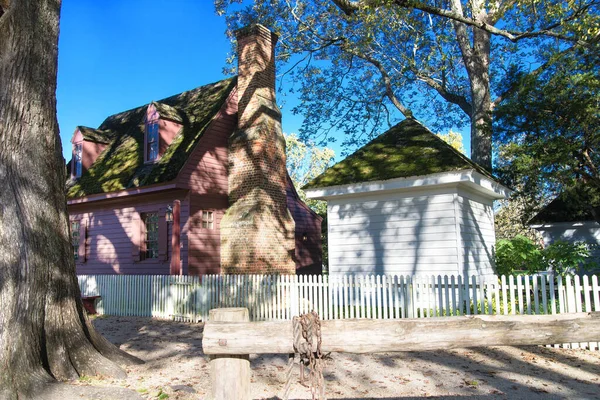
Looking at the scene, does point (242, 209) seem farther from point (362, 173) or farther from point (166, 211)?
point (362, 173)

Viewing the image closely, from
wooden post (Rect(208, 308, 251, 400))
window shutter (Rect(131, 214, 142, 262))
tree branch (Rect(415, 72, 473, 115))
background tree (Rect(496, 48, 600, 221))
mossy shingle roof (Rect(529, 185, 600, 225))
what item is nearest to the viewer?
wooden post (Rect(208, 308, 251, 400))

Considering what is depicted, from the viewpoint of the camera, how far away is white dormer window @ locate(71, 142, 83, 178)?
63.9ft

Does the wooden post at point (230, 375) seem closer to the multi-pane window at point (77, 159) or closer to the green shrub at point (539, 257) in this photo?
the green shrub at point (539, 257)

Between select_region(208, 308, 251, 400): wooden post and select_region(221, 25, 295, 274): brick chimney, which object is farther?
select_region(221, 25, 295, 274): brick chimney

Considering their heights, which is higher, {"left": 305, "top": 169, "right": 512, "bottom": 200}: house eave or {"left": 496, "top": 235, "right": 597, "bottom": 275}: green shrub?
{"left": 305, "top": 169, "right": 512, "bottom": 200}: house eave

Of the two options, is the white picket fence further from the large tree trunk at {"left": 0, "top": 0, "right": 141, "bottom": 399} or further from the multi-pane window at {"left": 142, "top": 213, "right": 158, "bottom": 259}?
the large tree trunk at {"left": 0, "top": 0, "right": 141, "bottom": 399}

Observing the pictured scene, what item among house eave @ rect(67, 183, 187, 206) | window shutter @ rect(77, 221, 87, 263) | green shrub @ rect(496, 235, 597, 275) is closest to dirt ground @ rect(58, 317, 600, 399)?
green shrub @ rect(496, 235, 597, 275)

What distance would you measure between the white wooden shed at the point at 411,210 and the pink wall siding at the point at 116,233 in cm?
569

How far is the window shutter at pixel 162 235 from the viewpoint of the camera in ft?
50.8

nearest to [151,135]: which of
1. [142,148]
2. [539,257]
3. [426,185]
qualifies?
[142,148]

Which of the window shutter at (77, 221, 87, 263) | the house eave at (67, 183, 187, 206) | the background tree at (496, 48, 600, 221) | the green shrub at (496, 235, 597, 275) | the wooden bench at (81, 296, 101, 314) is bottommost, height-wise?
the wooden bench at (81, 296, 101, 314)

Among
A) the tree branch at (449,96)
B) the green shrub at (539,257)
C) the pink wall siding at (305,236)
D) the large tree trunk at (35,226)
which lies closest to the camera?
the large tree trunk at (35,226)

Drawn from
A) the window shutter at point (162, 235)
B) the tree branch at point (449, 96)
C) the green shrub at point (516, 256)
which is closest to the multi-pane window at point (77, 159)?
the window shutter at point (162, 235)

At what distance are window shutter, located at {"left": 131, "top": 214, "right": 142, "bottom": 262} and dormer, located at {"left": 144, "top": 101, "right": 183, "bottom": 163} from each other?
7.43 feet
